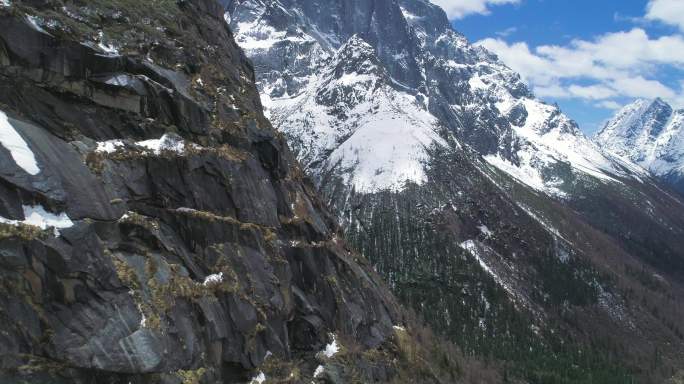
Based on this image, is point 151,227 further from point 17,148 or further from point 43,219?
point 17,148

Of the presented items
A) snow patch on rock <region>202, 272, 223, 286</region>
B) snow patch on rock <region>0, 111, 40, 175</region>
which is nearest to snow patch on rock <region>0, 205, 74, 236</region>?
snow patch on rock <region>0, 111, 40, 175</region>

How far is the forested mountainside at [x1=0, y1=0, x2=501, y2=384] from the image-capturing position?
32781mm

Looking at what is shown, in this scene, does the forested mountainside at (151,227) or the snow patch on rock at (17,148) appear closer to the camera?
the forested mountainside at (151,227)

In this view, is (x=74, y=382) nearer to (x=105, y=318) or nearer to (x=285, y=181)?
(x=105, y=318)

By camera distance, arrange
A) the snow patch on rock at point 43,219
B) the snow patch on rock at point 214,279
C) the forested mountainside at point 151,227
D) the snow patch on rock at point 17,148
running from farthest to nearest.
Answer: the snow patch on rock at point 214,279, the snow patch on rock at point 17,148, the snow patch on rock at point 43,219, the forested mountainside at point 151,227

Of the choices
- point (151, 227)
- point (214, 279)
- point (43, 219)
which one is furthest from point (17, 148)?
point (214, 279)

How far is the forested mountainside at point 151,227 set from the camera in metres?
32.8

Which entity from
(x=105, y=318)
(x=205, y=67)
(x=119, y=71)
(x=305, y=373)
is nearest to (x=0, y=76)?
(x=119, y=71)

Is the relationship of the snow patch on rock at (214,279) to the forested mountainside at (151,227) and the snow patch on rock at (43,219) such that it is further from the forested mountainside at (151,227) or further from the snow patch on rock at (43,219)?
the snow patch on rock at (43,219)

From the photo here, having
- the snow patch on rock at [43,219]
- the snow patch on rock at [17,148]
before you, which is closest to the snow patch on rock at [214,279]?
the snow patch on rock at [43,219]

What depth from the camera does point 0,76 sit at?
39125 mm

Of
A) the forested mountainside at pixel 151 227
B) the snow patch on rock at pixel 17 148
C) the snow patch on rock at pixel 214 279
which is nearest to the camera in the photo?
the forested mountainside at pixel 151 227

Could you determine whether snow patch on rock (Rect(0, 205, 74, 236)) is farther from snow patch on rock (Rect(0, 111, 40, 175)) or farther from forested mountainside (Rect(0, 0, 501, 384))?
snow patch on rock (Rect(0, 111, 40, 175))

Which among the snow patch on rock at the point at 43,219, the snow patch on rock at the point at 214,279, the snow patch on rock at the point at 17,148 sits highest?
the snow patch on rock at the point at 17,148
